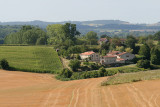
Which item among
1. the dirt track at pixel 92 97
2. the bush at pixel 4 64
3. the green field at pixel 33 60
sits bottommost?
the green field at pixel 33 60

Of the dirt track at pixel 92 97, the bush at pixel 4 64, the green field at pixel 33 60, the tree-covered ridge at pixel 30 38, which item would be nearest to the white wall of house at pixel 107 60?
the green field at pixel 33 60

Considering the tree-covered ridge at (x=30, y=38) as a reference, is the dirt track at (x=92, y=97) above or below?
above

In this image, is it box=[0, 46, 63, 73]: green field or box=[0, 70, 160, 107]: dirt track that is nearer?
box=[0, 70, 160, 107]: dirt track

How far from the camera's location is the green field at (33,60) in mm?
53787

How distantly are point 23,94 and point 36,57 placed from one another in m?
43.3

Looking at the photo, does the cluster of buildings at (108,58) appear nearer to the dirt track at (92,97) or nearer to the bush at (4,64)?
the bush at (4,64)

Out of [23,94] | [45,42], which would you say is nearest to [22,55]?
[45,42]

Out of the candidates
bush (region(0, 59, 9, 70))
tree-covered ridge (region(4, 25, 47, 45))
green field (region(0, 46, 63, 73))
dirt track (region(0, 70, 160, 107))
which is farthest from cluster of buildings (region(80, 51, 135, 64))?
tree-covered ridge (region(4, 25, 47, 45))

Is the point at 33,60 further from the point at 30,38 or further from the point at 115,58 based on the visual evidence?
the point at 30,38

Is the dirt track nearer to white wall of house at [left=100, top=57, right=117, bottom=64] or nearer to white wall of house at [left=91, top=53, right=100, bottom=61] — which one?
white wall of house at [left=100, top=57, right=117, bottom=64]

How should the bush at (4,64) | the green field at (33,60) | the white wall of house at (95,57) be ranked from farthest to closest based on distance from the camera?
the white wall of house at (95,57) < the green field at (33,60) < the bush at (4,64)

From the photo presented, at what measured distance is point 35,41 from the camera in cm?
10800

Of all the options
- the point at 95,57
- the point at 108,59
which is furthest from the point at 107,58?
Result: the point at 95,57

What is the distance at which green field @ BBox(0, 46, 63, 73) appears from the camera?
5379 cm
